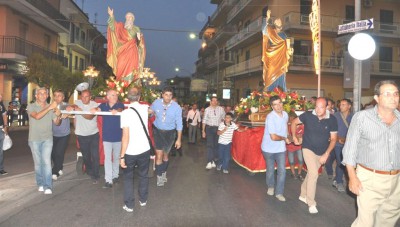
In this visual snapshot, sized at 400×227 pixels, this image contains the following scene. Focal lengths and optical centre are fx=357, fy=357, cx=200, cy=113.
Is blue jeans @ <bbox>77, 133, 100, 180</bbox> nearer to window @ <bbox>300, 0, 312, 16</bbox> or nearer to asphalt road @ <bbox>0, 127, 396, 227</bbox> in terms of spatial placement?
asphalt road @ <bbox>0, 127, 396, 227</bbox>

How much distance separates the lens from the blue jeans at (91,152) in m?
7.34

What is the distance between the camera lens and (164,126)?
7344 mm

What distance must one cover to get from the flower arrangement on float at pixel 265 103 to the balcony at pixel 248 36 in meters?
18.6

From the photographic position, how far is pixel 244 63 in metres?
33.7

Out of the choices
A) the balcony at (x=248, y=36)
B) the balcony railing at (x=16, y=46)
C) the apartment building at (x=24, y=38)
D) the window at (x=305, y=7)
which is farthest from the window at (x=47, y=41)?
the window at (x=305, y=7)

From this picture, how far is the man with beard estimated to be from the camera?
32.5 ft

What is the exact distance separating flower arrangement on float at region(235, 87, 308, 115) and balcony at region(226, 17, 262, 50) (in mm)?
18641

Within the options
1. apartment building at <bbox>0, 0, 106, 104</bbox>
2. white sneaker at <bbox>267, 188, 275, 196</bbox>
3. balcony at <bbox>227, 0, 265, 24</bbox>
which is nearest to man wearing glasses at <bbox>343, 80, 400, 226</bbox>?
white sneaker at <bbox>267, 188, 275, 196</bbox>

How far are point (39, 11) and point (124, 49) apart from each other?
20.5 metres

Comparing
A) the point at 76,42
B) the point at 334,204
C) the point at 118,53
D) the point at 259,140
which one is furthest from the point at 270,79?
the point at 76,42

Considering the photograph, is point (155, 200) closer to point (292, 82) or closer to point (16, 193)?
point (16, 193)

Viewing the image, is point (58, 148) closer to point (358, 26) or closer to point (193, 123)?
point (358, 26)

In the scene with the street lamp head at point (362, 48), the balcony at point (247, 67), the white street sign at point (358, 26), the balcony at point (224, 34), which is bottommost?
the street lamp head at point (362, 48)

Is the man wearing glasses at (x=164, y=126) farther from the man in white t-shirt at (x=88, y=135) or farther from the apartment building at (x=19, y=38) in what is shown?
the apartment building at (x=19, y=38)
